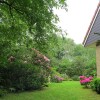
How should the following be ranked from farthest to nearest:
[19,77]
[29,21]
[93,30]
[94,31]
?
[19,77] < [93,30] < [94,31] < [29,21]

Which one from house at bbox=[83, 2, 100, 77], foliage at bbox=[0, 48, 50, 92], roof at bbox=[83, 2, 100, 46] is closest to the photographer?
roof at bbox=[83, 2, 100, 46]

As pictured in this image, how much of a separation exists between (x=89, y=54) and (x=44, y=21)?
3714 cm

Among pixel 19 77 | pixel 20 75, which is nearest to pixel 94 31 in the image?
pixel 20 75

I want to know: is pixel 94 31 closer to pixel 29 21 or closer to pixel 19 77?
pixel 19 77

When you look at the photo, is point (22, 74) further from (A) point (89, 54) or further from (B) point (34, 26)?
(A) point (89, 54)

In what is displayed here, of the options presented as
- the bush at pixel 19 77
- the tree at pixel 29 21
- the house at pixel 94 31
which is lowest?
the bush at pixel 19 77

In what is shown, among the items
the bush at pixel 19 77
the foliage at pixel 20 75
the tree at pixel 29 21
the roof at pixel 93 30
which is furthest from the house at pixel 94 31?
the tree at pixel 29 21

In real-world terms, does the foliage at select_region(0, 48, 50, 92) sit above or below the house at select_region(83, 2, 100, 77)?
below

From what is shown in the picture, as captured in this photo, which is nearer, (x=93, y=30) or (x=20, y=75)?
(x=93, y=30)

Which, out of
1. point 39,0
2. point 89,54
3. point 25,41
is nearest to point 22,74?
point 25,41

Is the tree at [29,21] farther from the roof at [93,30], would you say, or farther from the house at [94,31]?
the house at [94,31]

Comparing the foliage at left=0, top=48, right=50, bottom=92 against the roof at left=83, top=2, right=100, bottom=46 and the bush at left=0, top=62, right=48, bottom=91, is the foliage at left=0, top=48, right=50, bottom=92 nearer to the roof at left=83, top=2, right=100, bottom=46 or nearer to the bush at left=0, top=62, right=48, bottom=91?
the bush at left=0, top=62, right=48, bottom=91

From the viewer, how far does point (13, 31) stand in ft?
24.1

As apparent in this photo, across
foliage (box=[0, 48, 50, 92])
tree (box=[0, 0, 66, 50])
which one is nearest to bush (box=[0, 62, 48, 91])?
foliage (box=[0, 48, 50, 92])
